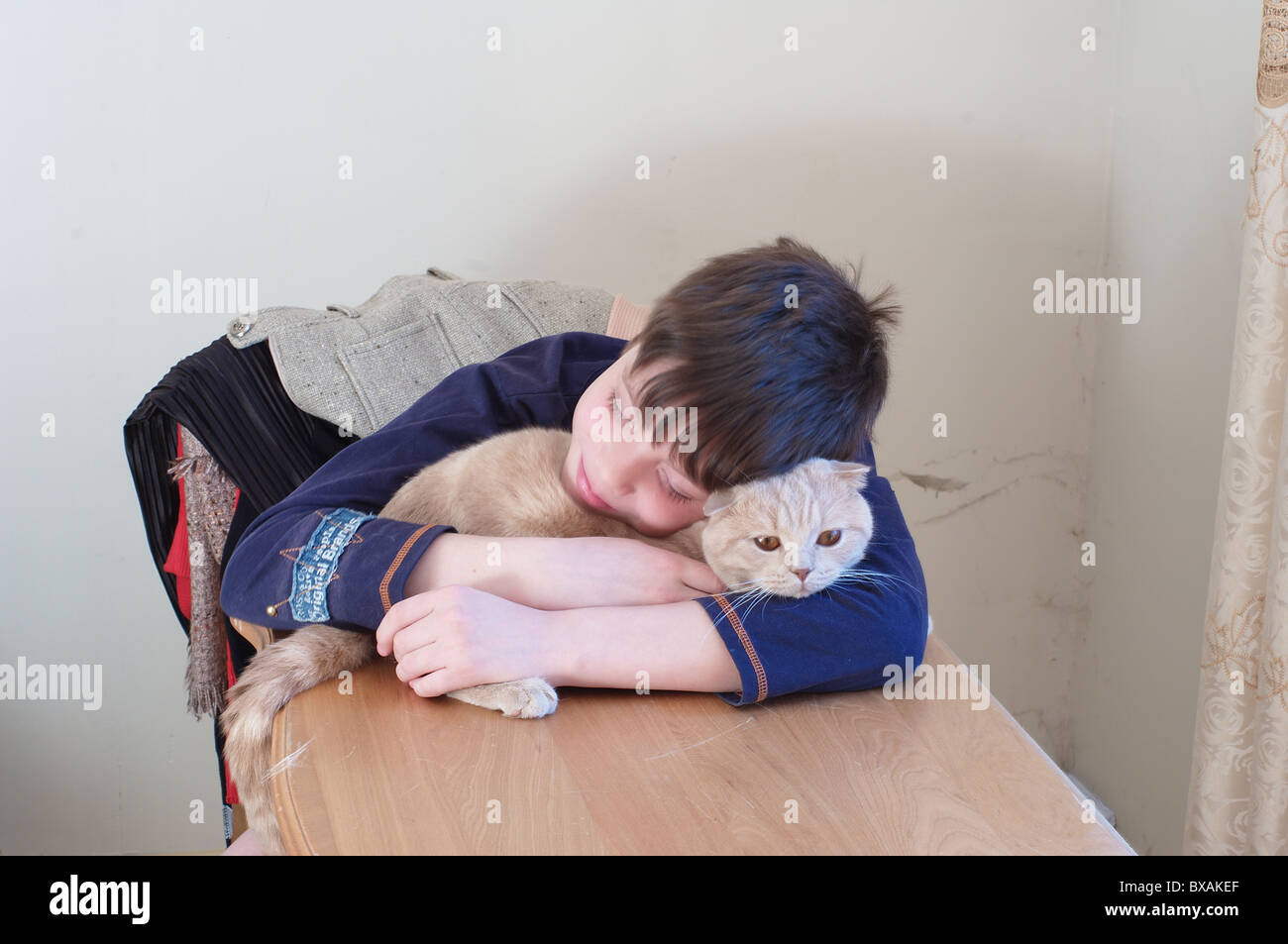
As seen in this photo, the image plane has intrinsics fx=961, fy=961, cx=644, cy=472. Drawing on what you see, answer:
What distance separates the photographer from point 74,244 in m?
1.70

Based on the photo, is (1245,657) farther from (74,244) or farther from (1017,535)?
(74,244)

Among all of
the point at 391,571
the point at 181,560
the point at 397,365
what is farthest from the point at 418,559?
the point at 181,560

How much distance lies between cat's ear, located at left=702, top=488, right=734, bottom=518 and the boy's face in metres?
0.01

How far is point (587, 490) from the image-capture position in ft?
3.46

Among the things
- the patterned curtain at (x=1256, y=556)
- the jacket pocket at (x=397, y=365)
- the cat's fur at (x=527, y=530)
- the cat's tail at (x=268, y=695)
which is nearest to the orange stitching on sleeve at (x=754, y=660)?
the cat's fur at (x=527, y=530)

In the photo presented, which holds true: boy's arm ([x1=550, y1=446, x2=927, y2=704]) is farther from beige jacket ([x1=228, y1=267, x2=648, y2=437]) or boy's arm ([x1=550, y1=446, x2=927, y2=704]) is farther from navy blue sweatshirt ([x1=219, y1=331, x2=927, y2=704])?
beige jacket ([x1=228, y1=267, x2=648, y2=437])

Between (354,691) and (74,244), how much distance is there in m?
1.24

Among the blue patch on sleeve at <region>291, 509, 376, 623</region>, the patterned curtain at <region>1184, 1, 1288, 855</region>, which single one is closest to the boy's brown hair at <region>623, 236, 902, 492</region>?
the blue patch on sleeve at <region>291, 509, 376, 623</region>

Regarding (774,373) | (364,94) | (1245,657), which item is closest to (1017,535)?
(1245,657)

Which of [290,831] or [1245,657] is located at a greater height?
[290,831]

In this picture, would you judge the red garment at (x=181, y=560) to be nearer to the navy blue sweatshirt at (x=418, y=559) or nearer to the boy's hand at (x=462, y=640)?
the navy blue sweatshirt at (x=418, y=559)

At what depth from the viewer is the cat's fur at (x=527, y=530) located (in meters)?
0.87

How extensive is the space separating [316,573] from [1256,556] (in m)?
1.20
